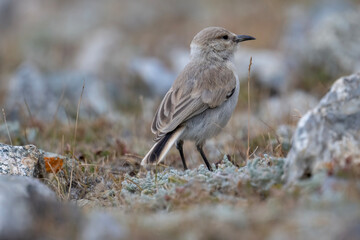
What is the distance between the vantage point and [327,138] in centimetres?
352

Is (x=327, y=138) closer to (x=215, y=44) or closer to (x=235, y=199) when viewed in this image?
(x=235, y=199)

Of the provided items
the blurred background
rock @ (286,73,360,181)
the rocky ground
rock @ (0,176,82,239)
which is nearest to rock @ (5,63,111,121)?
the blurred background

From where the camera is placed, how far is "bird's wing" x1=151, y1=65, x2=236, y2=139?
5781mm

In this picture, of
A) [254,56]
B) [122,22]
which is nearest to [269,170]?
[254,56]

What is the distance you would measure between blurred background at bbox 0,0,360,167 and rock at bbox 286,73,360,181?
1550 millimetres

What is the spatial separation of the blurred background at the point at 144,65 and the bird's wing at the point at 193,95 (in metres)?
0.58

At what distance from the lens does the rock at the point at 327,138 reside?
346 centimetres

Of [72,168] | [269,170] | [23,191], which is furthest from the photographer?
[72,168]

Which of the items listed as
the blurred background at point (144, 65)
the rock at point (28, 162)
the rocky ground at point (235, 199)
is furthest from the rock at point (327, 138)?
the rock at point (28, 162)

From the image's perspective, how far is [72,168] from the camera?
500 cm

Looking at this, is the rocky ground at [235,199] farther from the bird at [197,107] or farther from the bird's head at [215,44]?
the bird's head at [215,44]

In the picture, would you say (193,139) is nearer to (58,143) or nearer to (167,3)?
(58,143)

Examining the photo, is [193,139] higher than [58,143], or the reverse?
[193,139]

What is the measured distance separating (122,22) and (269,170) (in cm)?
1757
